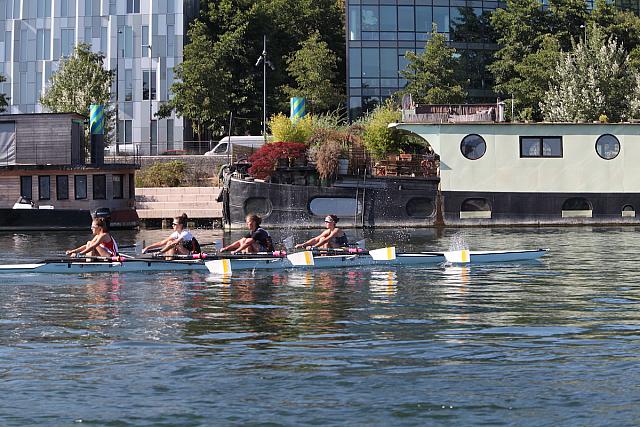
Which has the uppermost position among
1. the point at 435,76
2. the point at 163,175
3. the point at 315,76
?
Result: the point at 315,76

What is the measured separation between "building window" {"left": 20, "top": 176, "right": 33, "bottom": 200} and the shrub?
11.3 meters

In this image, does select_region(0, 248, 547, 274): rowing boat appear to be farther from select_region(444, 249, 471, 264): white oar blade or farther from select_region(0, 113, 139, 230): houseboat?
select_region(0, 113, 139, 230): houseboat

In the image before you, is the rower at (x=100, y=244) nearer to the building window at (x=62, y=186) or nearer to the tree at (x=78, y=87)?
the building window at (x=62, y=186)

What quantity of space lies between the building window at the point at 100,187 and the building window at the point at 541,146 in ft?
67.3

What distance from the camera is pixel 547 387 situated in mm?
13672

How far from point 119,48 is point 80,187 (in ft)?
139

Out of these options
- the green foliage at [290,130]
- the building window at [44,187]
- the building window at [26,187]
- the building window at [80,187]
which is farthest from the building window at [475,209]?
the building window at [26,187]

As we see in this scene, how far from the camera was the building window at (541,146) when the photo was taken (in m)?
47.4

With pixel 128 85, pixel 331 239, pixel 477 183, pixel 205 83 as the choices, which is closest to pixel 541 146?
pixel 477 183

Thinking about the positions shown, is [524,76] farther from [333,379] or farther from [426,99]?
[333,379]

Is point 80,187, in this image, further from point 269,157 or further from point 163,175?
point 269,157

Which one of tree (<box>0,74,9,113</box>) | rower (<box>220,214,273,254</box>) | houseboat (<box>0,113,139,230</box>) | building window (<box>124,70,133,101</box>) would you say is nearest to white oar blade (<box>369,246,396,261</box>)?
rower (<box>220,214,273,254</box>)

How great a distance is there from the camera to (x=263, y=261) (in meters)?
27.9

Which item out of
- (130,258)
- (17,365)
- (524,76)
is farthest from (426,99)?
(17,365)
